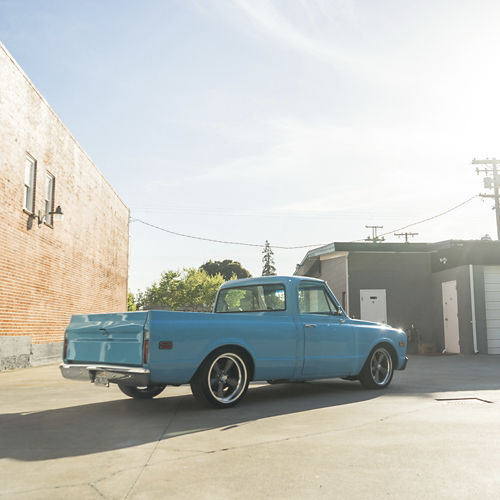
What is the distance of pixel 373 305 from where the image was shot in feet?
72.9

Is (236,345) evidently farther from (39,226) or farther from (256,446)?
(39,226)

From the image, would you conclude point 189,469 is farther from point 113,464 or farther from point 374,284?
point 374,284

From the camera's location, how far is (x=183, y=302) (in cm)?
6812

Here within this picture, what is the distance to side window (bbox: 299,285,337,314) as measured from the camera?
27.6 ft

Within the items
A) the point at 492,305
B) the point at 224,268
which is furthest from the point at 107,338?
the point at 224,268

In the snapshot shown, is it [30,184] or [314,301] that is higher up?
[30,184]

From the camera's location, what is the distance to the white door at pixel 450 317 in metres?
20.4

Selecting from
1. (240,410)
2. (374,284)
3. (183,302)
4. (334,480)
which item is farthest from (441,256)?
(183,302)

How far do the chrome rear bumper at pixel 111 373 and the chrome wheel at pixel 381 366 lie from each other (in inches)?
169

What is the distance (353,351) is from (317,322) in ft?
3.09

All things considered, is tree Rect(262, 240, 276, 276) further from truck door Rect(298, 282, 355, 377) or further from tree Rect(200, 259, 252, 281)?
truck door Rect(298, 282, 355, 377)

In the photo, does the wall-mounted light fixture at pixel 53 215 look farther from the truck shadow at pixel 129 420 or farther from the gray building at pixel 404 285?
the gray building at pixel 404 285

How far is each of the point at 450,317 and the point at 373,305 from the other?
288 centimetres

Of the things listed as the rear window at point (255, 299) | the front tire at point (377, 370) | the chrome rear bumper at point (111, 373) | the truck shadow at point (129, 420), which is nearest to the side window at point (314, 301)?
the rear window at point (255, 299)
